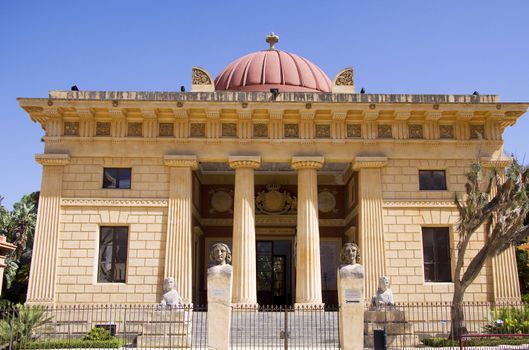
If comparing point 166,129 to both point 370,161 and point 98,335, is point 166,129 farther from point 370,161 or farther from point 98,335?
point 98,335

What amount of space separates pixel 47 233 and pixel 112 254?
2.76 m

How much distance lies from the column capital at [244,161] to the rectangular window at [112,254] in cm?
528

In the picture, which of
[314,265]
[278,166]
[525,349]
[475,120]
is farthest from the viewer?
[278,166]

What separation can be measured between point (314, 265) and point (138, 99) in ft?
33.1

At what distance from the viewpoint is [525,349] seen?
15758 millimetres

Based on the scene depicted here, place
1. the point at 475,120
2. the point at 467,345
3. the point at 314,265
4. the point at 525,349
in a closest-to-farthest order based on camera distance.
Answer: the point at 525,349
the point at 467,345
the point at 314,265
the point at 475,120

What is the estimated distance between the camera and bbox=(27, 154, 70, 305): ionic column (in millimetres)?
23312

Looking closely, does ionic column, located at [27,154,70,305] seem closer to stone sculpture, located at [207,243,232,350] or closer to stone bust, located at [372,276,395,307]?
stone sculpture, located at [207,243,232,350]

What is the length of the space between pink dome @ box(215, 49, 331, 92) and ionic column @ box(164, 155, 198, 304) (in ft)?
28.8

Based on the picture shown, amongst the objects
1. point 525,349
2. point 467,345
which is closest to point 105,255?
point 467,345

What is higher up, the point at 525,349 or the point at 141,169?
the point at 141,169

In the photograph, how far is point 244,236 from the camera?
79.4 ft

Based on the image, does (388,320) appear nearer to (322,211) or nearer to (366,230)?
→ (366,230)

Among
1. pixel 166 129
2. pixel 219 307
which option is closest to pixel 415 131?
pixel 166 129
